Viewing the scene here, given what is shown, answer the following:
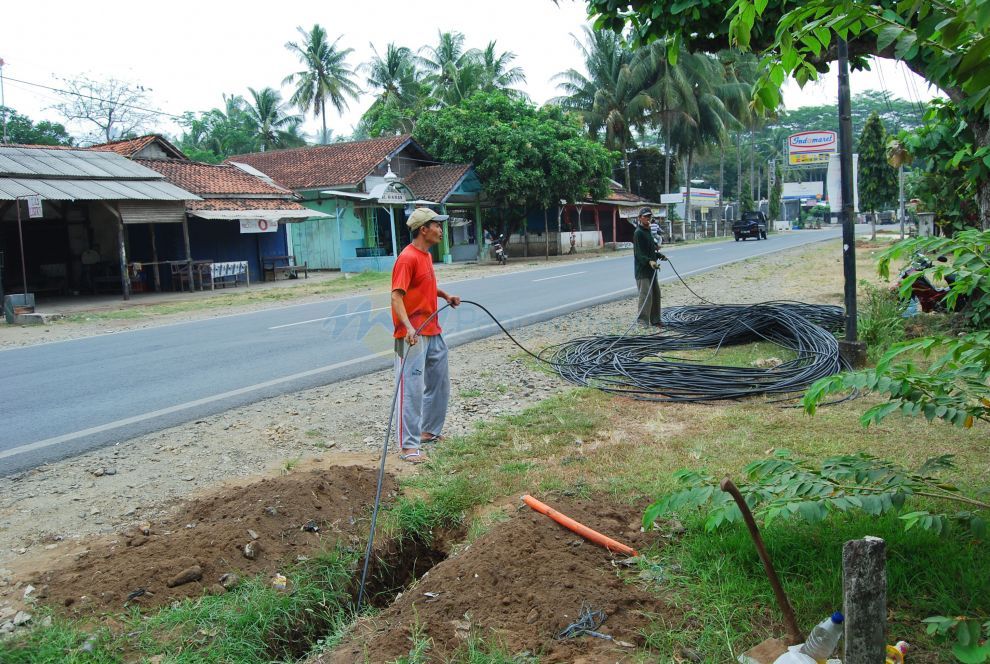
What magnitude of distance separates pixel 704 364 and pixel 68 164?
19.3 m

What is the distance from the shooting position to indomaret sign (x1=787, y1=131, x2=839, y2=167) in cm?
5769

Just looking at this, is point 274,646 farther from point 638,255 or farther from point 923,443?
point 638,255

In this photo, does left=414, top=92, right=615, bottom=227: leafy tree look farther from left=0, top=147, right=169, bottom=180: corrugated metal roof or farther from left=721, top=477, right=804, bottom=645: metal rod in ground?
left=721, top=477, right=804, bottom=645: metal rod in ground

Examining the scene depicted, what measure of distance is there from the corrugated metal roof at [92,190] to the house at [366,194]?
Answer: 7040 mm

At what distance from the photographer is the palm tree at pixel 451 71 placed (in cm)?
3841

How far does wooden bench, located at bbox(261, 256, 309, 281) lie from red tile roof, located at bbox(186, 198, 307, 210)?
1.78m

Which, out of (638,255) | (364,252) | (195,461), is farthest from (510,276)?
(195,461)

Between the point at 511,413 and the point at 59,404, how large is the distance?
4571 millimetres

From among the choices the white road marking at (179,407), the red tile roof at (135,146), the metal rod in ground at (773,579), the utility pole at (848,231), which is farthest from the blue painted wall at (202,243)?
the metal rod in ground at (773,579)

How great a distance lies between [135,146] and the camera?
83.3 ft

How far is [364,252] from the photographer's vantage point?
29359 mm

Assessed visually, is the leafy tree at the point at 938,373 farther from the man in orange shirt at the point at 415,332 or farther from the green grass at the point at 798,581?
the man in orange shirt at the point at 415,332

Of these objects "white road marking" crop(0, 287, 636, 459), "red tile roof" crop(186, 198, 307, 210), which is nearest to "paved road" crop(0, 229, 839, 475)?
"white road marking" crop(0, 287, 636, 459)

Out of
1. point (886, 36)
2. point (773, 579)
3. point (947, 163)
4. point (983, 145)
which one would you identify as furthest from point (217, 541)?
point (947, 163)
